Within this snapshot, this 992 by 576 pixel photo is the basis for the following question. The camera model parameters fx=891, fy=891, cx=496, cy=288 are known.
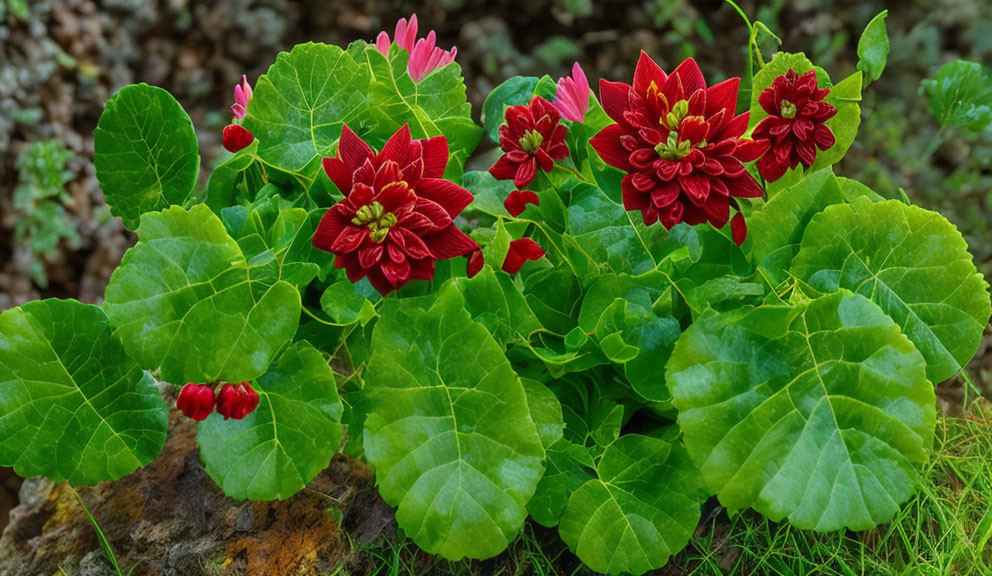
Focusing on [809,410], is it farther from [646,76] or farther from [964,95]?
[964,95]

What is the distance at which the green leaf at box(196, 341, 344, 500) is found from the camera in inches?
34.8

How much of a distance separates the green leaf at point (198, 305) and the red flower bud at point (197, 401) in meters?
0.04

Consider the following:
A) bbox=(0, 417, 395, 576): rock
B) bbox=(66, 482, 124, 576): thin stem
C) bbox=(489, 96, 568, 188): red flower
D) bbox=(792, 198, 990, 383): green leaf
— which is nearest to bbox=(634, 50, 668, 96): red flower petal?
bbox=(489, 96, 568, 188): red flower

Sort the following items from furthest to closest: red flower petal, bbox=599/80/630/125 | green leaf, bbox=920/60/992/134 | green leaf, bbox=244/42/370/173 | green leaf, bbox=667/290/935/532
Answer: green leaf, bbox=920/60/992/134 < green leaf, bbox=244/42/370/173 < red flower petal, bbox=599/80/630/125 < green leaf, bbox=667/290/935/532

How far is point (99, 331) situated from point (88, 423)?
0.32 feet

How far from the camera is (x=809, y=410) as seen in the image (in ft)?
2.70

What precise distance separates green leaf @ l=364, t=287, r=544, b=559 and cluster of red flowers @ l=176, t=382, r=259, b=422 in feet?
0.39

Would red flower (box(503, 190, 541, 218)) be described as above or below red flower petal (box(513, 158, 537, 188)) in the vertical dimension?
below

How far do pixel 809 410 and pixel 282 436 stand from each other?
512 millimetres

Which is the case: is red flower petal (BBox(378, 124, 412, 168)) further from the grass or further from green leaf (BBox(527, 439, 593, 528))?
the grass

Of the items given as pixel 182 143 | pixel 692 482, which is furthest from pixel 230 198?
pixel 692 482

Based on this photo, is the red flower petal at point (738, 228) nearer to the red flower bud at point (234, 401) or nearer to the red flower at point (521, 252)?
the red flower at point (521, 252)

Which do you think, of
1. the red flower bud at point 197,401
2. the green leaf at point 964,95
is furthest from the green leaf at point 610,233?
the green leaf at point 964,95

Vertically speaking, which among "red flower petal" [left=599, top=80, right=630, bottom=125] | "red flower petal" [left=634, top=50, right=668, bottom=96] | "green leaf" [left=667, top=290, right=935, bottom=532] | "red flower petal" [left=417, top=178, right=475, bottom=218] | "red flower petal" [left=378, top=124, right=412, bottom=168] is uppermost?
"red flower petal" [left=634, top=50, right=668, bottom=96]
